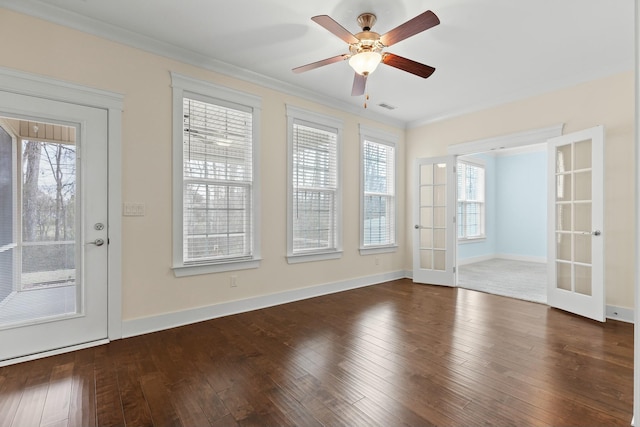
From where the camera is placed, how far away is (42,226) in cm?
254

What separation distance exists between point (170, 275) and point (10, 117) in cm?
185

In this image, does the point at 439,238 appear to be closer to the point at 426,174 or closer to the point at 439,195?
the point at 439,195

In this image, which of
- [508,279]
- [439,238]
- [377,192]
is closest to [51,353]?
[377,192]

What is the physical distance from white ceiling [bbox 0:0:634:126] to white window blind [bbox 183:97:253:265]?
0.58 meters

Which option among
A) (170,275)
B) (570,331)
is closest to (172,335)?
(170,275)

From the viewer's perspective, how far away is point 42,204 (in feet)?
8.36

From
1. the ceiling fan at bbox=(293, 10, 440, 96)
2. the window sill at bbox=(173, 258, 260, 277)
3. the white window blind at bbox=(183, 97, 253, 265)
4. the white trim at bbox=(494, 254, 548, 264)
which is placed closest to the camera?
the ceiling fan at bbox=(293, 10, 440, 96)

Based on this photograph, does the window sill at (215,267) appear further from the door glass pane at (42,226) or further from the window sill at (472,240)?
the window sill at (472,240)

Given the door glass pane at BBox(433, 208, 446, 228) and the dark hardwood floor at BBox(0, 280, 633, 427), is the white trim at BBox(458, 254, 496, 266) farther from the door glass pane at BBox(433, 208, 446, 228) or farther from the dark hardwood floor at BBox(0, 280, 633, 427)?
the dark hardwood floor at BBox(0, 280, 633, 427)

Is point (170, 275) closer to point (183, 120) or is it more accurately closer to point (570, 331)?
point (183, 120)

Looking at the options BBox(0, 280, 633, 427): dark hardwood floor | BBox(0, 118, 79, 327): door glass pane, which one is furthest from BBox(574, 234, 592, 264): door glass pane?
BBox(0, 118, 79, 327): door glass pane

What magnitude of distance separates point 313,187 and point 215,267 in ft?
5.74

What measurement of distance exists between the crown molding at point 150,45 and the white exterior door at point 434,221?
2.01 metres

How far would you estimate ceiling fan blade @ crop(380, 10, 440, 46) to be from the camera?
206 centimetres
